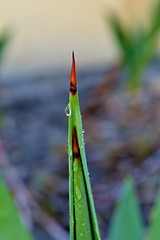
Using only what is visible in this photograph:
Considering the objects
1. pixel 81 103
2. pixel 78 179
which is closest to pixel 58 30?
pixel 81 103

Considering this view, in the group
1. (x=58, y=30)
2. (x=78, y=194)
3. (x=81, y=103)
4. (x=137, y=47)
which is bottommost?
(x=78, y=194)

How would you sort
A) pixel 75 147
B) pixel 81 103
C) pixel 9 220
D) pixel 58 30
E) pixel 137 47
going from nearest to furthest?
pixel 75 147, pixel 9 220, pixel 137 47, pixel 81 103, pixel 58 30

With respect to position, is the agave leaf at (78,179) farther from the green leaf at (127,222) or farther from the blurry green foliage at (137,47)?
the blurry green foliage at (137,47)

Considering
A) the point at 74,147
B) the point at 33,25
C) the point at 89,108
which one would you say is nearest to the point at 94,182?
the point at 89,108

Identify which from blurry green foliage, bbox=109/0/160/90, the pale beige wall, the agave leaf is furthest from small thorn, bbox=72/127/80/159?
the pale beige wall

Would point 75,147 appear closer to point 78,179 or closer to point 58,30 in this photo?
point 78,179

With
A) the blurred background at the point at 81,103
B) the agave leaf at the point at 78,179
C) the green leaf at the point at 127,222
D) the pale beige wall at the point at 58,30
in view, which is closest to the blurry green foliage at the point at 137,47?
the blurred background at the point at 81,103
